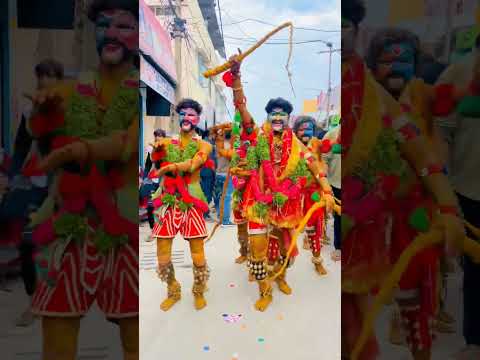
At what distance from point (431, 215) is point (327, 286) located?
2.74m

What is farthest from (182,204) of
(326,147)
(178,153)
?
(326,147)

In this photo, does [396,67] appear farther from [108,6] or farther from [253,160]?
[253,160]

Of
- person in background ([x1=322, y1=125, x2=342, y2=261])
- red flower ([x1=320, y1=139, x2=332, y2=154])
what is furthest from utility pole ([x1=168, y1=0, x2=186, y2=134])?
red flower ([x1=320, y1=139, x2=332, y2=154])

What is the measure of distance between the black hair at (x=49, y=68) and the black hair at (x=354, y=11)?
1039 mm

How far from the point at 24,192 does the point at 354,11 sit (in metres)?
1.37

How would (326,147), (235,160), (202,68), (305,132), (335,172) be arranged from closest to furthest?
(235,160), (326,147), (335,172), (305,132), (202,68)

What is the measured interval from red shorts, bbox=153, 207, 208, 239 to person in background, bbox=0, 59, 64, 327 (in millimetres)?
1870

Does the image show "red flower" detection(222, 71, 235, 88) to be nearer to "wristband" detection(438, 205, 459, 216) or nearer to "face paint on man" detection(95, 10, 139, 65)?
"face paint on man" detection(95, 10, 139, 65)

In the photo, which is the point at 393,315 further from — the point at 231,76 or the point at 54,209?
the point at 231,76

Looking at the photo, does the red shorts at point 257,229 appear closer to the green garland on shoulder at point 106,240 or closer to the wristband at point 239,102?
the wristband at point 239,102

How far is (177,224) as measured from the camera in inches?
136

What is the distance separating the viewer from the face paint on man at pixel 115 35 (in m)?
1.54

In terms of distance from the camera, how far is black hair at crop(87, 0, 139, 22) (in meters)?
1.54

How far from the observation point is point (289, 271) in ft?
15.6
